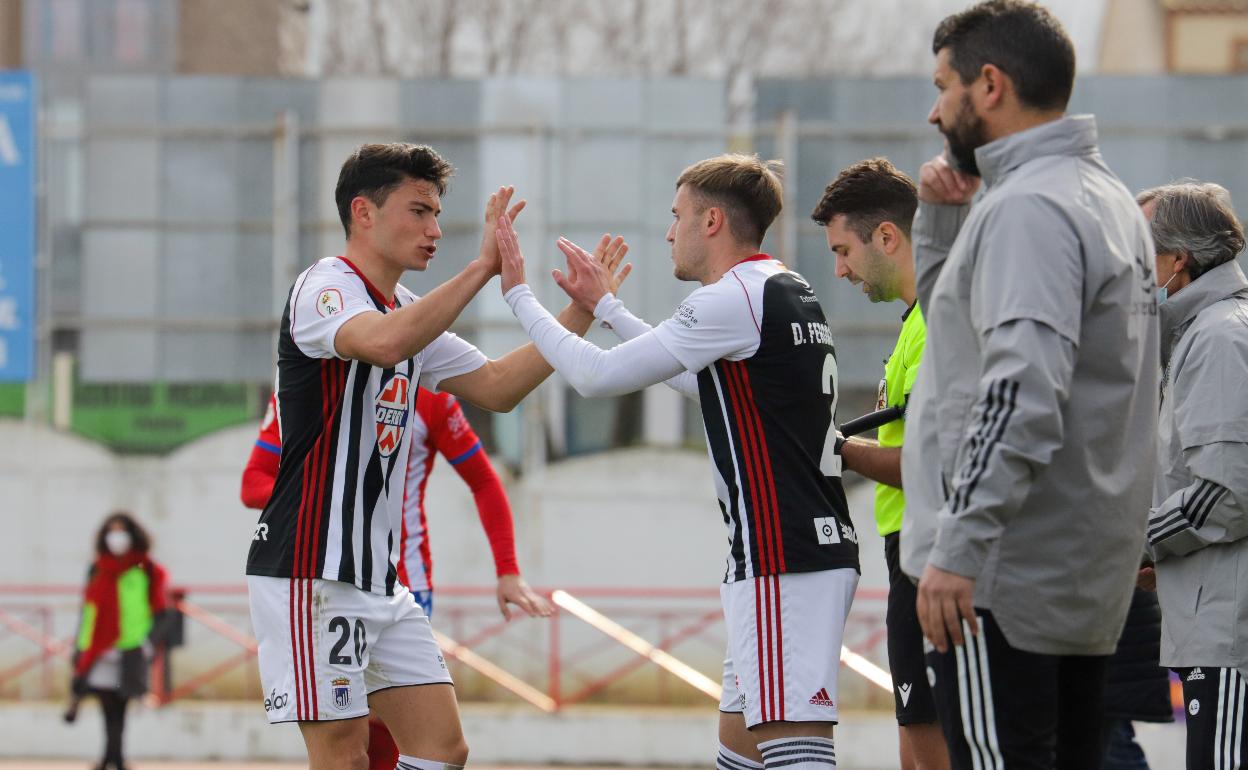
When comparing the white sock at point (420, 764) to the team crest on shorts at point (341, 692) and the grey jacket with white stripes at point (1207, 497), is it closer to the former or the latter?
the team crest on shorts at point (341, 692)

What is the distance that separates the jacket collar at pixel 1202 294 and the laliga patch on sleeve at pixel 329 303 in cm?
245

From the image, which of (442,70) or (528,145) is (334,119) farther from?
(442,70)

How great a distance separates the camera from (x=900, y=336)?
16.8ft

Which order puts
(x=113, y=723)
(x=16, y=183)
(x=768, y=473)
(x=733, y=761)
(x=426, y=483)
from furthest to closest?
(x=16, y=183), (x=113, y=723), (x=426, y=483), (x=733, y=761), (x=768, y=473)

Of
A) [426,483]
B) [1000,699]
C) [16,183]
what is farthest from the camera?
[16,183]

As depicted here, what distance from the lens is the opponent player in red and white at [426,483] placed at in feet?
20.7

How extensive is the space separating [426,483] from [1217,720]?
3296 millimetres

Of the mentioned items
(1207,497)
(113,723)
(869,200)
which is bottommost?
(113,723)

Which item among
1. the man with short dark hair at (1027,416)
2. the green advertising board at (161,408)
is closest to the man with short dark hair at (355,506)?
the man with short dark hair at (1027,416)

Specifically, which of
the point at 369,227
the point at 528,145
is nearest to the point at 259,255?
the point at 528,145

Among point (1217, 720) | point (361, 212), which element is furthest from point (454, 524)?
point (1217, 720)

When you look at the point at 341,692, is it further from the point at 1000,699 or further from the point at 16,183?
the point at 16,183

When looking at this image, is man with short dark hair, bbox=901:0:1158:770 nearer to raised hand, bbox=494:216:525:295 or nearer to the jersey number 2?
the jersey number 2

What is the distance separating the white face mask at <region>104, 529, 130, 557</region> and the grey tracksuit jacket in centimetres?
853
